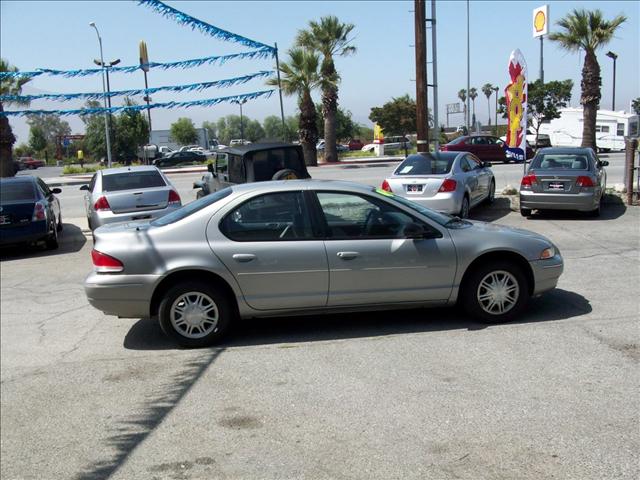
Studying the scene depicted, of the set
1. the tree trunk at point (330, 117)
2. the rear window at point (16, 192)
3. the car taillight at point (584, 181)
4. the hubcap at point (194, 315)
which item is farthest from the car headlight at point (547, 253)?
the tree trunk at point (330, 117)

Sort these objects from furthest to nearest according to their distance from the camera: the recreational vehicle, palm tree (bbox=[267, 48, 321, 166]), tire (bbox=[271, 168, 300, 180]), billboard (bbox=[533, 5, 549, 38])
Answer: the recreational vehicle
palm tree (bbox=[267, 48, 321, 166])
billboard (bbox=[533, 5, 549, 38])
tire (bbox=[271, 168, 300, 180])

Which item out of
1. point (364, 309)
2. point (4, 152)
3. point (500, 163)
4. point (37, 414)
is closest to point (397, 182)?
point (364, 309)

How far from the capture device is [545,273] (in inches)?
250

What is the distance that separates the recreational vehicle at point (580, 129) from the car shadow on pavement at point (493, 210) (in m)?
30.1

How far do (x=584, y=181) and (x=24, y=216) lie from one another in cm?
1068

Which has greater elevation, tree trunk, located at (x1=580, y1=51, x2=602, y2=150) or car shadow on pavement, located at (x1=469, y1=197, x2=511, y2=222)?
tree trunk, located at (x1=580, y1=51, x2=602, y2=150)

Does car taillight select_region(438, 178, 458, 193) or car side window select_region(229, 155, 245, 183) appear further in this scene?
car side window select_region(229, 155, 245, 183)

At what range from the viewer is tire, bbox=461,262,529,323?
6.24 m

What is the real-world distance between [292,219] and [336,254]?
0.54 metres

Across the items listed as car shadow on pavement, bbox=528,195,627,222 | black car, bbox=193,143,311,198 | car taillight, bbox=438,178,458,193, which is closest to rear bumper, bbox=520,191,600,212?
car shadow on pavement, bbox=528,195,627,222

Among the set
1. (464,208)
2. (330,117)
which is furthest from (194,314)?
(330,117)

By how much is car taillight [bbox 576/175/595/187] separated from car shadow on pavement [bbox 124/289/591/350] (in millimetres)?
6384

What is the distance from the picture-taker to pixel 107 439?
4.26 meters

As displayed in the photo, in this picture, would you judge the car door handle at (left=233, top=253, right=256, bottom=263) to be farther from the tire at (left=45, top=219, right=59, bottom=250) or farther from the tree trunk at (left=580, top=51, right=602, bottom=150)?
the tree trunk at (left=580, top=51, right=602, bottom=150)
